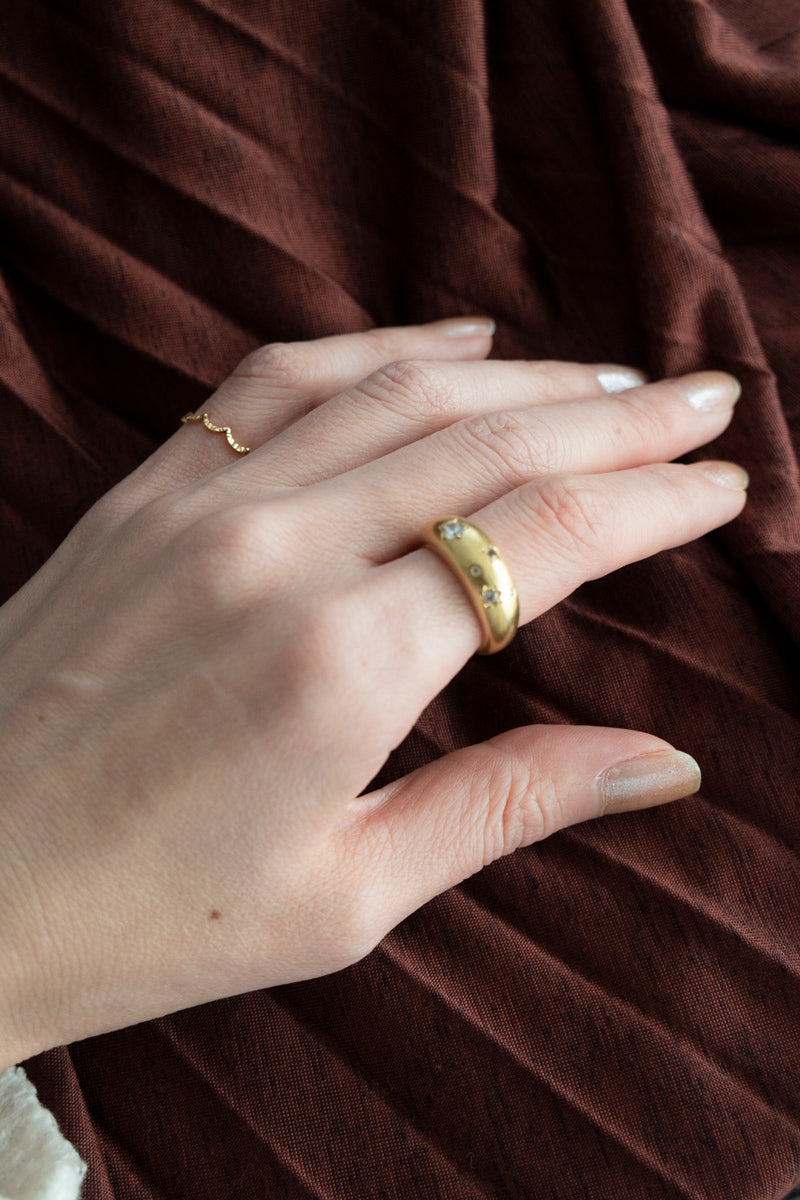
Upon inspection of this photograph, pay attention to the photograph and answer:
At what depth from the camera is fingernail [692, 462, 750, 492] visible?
94cm

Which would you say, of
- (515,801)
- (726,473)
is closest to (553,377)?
(726,473)

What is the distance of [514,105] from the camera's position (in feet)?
3.56

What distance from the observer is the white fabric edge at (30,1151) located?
0.72 meters

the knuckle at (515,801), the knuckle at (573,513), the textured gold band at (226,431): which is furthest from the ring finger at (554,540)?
the textured gold band at (226,431)

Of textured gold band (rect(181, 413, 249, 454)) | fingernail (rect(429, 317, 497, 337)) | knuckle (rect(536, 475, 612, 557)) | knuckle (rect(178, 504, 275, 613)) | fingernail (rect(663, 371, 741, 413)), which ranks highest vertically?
textured gold band (rect(181, 413, 249, 454))

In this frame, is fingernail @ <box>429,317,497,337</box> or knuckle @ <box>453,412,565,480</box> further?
fingernail @ <box>429,317,497,337</box>

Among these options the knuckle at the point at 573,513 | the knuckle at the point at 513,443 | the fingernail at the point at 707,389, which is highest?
the knuckle at the point at 513,443

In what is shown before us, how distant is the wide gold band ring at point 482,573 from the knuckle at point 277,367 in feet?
1.00

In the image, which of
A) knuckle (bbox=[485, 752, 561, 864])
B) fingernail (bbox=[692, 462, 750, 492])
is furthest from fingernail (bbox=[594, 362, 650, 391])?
knuckle (bbox=[485, 752, 561, 864])

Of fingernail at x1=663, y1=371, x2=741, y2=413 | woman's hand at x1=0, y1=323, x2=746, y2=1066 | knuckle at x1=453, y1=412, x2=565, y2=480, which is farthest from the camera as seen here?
fingernail at x1=663, y1=371, x2=741, y2=413

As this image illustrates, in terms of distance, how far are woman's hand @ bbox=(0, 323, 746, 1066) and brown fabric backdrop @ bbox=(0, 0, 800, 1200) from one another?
3.8 inches

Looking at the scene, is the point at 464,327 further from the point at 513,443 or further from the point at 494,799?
the point at 494,799

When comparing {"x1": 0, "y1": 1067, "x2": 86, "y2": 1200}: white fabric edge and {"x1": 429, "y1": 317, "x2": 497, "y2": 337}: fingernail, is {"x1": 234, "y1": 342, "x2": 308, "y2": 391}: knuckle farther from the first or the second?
{"x1": 0, "y1": 1067, "x2": 86, "y2": 1200}: white fabric edge

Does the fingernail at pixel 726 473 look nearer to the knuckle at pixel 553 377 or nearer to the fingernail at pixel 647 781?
the knuckle at pixel 553 377
